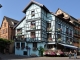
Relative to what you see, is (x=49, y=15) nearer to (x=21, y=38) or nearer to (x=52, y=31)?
(x=52, y=31)

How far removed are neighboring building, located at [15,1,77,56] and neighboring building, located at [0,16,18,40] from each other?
13.1 meters

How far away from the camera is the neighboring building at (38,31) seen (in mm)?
38188

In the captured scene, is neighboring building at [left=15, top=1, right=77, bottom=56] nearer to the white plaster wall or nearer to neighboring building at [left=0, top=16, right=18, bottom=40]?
the white plaster wall

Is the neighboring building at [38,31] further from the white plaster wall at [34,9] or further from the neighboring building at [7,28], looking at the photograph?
the neighboring building at [7,28]

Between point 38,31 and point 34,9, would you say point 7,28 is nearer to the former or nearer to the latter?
point 34,9

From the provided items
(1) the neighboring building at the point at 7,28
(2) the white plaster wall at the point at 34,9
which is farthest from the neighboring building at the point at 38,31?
(1) the neighboring building at the point at 7,28

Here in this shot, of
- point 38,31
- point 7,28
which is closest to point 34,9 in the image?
point 38,31

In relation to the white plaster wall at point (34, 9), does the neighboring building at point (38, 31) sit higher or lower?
lower

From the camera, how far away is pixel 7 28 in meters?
55.4

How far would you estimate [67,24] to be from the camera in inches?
1815

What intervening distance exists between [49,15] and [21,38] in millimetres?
8922

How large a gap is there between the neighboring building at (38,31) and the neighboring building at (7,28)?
13.1 meters

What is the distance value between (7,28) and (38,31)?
2018 cm

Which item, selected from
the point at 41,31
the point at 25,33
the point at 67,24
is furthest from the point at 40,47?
the point at 67,24
